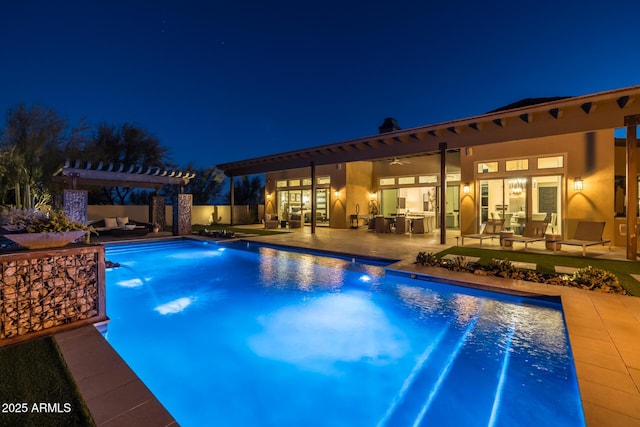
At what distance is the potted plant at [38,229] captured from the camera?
3.21 metres

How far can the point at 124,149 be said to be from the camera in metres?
19.2

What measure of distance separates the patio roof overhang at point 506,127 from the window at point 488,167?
2.90m

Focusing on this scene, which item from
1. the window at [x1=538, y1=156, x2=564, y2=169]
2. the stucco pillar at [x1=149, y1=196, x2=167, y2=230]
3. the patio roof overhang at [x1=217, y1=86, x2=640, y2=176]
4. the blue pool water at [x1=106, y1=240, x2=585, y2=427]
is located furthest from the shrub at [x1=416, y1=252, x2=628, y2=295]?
the stucco pillar at [x1=149, y1=196, x2=167, y2=230]

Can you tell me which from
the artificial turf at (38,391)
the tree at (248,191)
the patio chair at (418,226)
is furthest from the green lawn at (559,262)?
the tree at (248,191)

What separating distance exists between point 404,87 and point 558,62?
1800 centimetres

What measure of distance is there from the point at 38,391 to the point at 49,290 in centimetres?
145

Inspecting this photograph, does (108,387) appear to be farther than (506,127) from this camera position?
No

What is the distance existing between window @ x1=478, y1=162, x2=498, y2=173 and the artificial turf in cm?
1211

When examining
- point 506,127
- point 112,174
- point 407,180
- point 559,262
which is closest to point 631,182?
point 559,262

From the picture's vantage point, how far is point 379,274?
260 inches

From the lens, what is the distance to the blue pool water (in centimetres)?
260

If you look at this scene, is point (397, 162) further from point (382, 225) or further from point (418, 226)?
point (418, 226)

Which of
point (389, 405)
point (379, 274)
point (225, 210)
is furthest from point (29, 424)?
point (225, 210)

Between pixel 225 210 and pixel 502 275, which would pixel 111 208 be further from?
pixel 502 275
